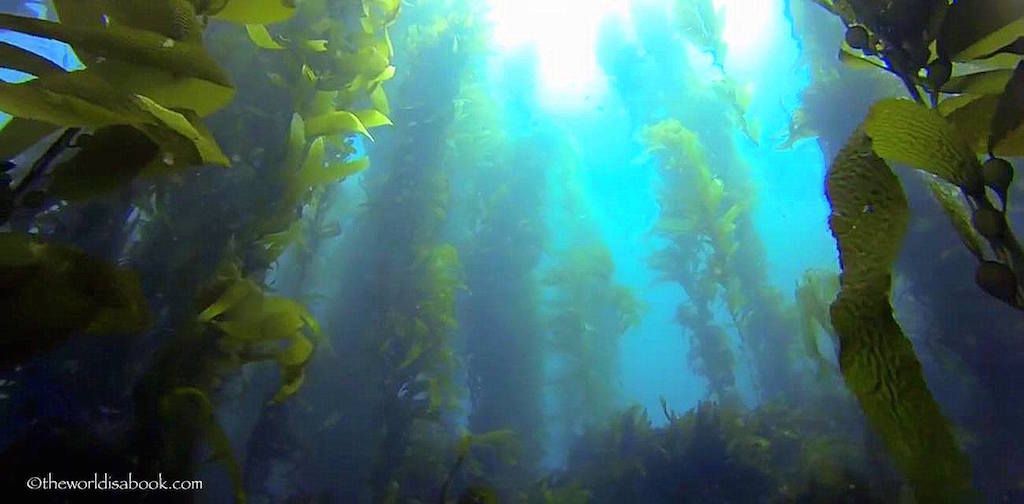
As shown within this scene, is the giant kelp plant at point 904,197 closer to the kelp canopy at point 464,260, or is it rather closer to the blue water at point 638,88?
the kelp canopy at point 464,260

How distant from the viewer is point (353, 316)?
5723 mm

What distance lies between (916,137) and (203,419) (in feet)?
6.75

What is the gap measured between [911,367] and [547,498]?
4.72m

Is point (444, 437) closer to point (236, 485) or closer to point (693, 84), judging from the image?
point (236, 485)

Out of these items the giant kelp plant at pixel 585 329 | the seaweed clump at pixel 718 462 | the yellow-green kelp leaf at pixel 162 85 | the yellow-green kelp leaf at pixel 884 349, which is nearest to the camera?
the yellow-green kelp leaf at pixel 884 349

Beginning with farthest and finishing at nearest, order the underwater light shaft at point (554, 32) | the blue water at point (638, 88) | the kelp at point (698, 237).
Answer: the blue water at point (638, 88), the underwater light shaft at point (554, 32), the kelp at point (698, 237)

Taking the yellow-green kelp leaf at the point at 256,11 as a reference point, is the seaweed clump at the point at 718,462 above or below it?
below

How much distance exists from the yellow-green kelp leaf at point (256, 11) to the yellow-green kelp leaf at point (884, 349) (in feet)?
4.83

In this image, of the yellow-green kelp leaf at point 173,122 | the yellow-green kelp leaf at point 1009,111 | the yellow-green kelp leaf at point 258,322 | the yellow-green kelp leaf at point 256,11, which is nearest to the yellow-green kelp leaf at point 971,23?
the yellow-green kelp leaf at point 1009,111

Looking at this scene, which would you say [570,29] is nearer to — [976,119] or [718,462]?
[718,462]

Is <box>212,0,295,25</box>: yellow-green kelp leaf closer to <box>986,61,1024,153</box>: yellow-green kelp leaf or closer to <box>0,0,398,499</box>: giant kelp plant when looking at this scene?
<box>0,0,398,499</box>: giant kelp plant

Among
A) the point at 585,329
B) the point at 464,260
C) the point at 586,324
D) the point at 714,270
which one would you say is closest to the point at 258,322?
the point at 464,260

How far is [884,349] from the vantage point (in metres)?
0.74

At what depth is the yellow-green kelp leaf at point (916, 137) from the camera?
2.92ft
